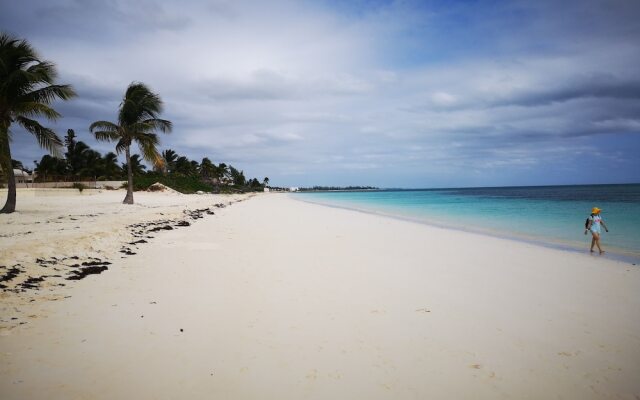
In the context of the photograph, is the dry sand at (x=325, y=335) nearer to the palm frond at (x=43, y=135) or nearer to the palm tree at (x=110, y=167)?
the palm frond at (x=43, y=135)

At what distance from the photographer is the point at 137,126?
2108 centimetres

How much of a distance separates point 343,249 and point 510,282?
13.4 ft

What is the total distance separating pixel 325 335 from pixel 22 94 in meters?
17.4

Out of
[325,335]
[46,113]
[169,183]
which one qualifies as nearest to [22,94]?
[46,113]

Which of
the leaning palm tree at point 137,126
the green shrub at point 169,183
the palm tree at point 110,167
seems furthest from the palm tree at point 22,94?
the palm tree at point 110,167

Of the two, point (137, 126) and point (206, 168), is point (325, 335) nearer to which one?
point (137, 126)

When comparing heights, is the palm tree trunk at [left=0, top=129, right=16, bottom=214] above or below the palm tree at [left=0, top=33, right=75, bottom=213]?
below

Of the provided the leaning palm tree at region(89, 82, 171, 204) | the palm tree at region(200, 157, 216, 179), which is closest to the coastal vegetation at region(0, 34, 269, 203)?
the leaning palm tree at region(89, 82, 171, 204)

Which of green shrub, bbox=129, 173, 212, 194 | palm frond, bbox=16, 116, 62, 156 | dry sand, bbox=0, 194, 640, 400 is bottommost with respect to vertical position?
dry sand, bbox=0, 194, 640, 400

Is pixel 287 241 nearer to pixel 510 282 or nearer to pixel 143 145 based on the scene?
pixel 510 282

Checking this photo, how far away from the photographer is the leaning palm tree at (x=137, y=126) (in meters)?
20.9

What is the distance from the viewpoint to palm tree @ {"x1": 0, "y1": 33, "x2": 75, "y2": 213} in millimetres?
12570

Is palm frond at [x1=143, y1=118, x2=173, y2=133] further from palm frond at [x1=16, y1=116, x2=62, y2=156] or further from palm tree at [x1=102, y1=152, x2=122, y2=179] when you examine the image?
palm tree at [x1=102, y1=152, x2=122, y2=179]

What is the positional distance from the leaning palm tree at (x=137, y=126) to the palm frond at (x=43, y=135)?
21.9 feet
